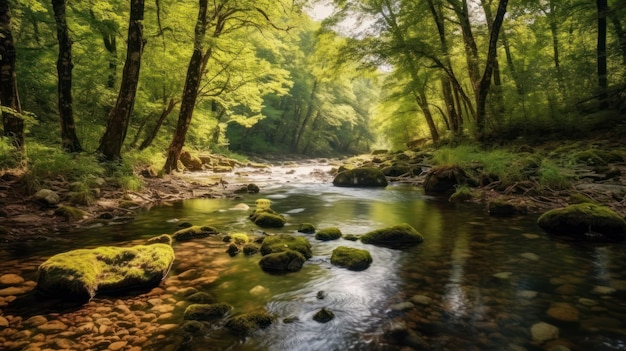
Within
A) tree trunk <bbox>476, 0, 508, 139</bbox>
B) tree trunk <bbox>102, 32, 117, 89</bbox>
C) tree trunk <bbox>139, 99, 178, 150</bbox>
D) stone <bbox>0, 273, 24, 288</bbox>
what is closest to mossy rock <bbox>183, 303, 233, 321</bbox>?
stone <bbox>0, 273, 24, 288</bbox>

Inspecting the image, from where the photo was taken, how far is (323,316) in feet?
9.75

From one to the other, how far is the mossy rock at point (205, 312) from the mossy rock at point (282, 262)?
1.11m

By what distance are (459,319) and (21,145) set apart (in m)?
8.34

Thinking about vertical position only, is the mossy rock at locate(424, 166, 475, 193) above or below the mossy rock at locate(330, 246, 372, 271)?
above

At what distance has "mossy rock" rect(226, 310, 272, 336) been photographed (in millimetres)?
2721

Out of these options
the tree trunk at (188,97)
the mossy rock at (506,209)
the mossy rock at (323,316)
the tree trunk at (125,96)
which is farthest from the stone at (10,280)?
the tree trunk at (188,97)

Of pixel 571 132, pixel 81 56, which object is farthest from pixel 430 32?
pixel 81 56

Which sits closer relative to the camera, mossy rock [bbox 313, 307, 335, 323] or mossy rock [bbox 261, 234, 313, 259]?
mossy rock [bbox 313, 307, 335, 323]

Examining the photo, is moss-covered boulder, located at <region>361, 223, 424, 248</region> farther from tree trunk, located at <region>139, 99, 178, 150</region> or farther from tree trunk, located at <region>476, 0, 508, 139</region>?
tree trunk, located at <region>139, 99, 178, 150</region>

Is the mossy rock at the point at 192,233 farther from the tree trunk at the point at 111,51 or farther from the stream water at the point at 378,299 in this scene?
the tree trunk at the point at 111,51

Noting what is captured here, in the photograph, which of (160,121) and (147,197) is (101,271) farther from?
(160,121)

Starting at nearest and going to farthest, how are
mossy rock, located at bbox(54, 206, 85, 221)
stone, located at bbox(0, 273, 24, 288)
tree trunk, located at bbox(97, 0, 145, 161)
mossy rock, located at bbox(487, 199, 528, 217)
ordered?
stone, located at bbox(0, 273, 24, 288), mossy rock, located at bbox(54, 206, 85, 221), mossy rock, located at bbox(487, 199, 528, 217), tree trunk, located at bbox(97, 0, 145, 161)

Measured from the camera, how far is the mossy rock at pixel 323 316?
2939mm

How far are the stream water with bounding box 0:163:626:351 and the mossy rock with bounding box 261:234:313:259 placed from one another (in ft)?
0.63
